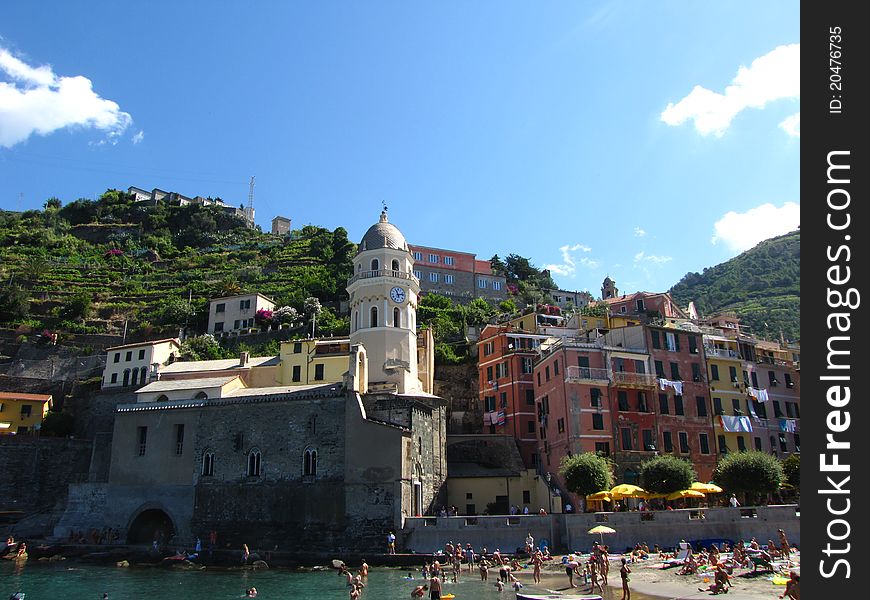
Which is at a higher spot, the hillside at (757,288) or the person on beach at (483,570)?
the hillside at (757,288)

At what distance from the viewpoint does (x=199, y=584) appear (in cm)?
3038

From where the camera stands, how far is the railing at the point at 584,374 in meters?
41.3

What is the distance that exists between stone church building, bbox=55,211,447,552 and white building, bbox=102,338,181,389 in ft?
36.7

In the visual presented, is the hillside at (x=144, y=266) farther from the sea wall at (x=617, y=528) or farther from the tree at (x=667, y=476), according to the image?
the tree at (x=667, y=476)

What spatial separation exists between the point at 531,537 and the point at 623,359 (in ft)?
47.1

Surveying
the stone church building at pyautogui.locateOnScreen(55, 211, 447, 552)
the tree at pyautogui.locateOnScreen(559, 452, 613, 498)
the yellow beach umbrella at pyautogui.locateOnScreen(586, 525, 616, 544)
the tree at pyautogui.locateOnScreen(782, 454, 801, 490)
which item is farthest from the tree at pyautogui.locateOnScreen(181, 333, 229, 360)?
the tree at pyautogui.locateOnScreen(782, 454, 801, 490)

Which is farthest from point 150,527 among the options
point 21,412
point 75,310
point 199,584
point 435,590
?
point 75,310

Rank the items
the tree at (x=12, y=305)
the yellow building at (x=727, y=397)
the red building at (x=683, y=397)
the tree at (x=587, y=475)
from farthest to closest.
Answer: the tree at (x=12, y=305), the yellow building at (x=727, y=397), the red building at (x=683, y=397), the tree at (x=587, y=475)

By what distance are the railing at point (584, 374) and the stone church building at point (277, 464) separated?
338 inches

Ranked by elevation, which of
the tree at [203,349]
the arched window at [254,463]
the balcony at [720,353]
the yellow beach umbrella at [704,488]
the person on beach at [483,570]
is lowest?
the person on beach at [483,570]

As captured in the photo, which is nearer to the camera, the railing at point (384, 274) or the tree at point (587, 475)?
the tree at point (587, 475)

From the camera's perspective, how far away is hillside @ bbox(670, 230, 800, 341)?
114688 mm

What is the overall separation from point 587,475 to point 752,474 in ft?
27.7

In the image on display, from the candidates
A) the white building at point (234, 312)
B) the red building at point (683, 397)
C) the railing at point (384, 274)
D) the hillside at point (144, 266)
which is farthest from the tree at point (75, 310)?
the red building at point (683, 397)
